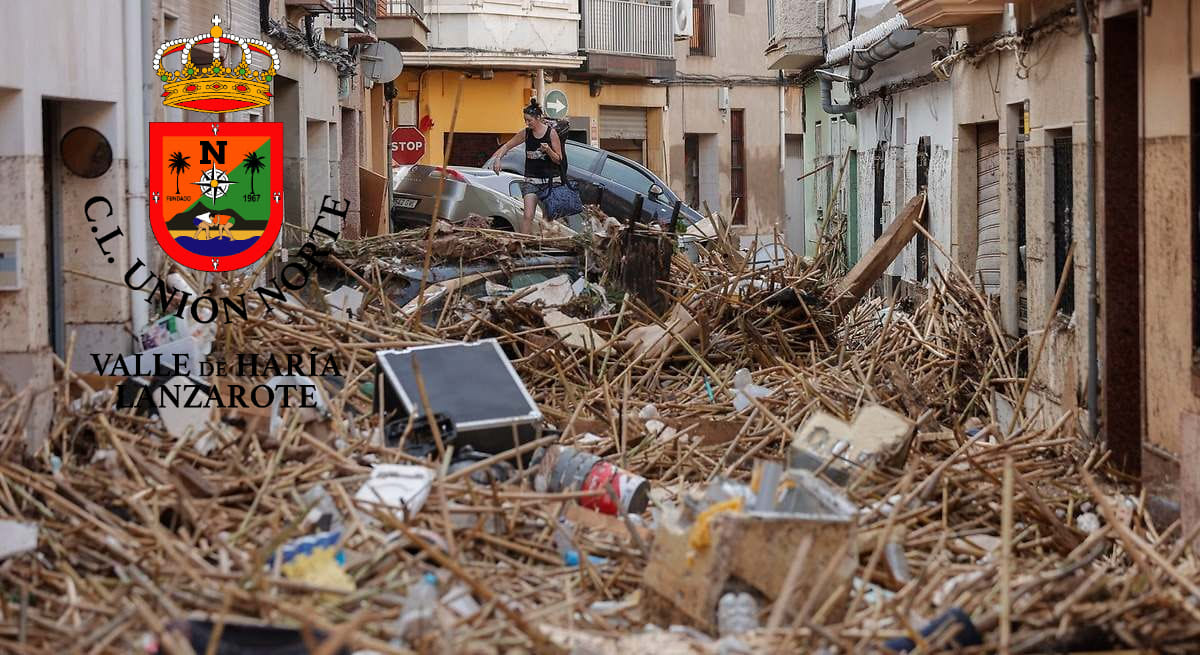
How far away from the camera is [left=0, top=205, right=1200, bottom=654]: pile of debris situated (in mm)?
6254

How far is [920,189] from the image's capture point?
1781cm

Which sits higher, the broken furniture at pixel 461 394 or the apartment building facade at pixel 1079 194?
the apartment building facade at pixel 1079 194

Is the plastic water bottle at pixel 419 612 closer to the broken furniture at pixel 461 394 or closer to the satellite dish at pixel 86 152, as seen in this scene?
the broken furniture at pixel 461 394

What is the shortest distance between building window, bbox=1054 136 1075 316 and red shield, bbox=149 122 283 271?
4963mm

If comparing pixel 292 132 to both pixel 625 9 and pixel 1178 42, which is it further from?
pixel 625 9

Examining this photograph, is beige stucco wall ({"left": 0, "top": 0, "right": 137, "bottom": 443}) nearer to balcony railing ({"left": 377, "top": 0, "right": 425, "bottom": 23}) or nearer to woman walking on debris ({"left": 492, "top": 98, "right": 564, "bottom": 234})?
woman walking on debris ({"left": 492, "top": 98, "right": 564, "bottom": 234})

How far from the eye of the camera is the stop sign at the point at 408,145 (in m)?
24.0

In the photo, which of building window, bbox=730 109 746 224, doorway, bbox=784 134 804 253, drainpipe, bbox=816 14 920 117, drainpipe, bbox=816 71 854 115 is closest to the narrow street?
drainpipe, bbox=816 14 920 117

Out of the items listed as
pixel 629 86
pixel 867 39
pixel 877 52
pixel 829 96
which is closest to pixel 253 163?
pixel 877 52

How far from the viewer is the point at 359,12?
23156mm

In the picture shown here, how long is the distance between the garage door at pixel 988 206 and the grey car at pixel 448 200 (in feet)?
22.1

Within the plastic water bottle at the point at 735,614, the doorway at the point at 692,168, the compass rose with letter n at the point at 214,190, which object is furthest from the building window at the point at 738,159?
the plastic water bottle at the point at 735,614

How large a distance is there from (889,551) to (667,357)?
16.0 feet

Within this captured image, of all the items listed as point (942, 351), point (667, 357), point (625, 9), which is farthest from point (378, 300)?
point (625, 9)
